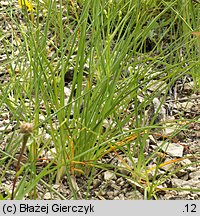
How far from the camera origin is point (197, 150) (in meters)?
1.52

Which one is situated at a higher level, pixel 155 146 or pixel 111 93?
pixel 111 93

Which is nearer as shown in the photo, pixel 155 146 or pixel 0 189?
pixel 0 189

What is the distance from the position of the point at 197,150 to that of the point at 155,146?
13 cm

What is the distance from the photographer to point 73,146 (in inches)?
52.1

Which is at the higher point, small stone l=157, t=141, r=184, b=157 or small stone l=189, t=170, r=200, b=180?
small stone l=157, t=141, r=184, b=157

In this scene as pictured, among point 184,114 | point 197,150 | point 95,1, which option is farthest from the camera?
point 184,114

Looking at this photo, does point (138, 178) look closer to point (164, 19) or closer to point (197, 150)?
point (197, 150)

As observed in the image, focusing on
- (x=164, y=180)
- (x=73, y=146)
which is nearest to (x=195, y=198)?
(x=164, y=180)

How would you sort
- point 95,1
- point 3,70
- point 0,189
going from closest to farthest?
point 0,189 < point 95,1 < point 3,70

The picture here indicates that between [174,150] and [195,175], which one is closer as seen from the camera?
[195,175]

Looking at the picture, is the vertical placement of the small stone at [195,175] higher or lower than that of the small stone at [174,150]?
lower
